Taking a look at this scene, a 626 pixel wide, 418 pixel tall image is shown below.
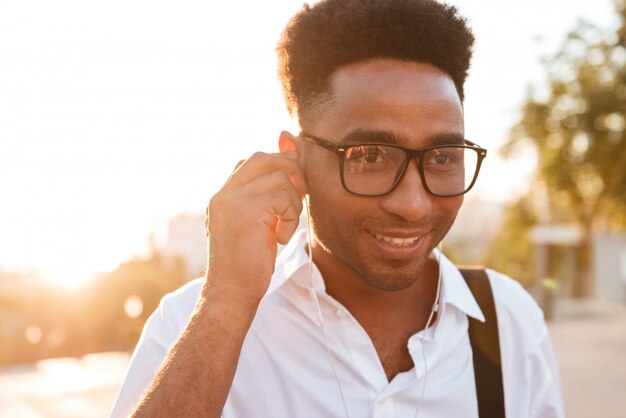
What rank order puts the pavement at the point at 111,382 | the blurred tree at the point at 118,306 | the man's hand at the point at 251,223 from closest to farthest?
1. the man's hand at the point at 251,223
2. the pavement at the point at 111,382
3. the blurred tree at the point at 118,306

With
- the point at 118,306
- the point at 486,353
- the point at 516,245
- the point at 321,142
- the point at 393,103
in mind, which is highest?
the point at 393,103

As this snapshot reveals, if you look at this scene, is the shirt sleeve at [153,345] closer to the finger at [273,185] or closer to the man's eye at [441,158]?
the finger at [273,185]

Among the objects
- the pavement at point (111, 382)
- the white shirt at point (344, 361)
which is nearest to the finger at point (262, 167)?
the white shirt at point (344, 361)

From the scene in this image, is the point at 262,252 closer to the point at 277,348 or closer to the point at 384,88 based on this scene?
the point at 277,348

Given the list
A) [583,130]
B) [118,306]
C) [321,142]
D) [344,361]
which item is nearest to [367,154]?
[321,142]

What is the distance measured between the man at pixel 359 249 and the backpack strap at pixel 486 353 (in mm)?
30

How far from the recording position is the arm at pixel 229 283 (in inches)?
67.9

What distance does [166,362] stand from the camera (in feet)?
5.86

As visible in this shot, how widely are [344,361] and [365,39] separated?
109cm

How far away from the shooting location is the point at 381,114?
2055 millimetres

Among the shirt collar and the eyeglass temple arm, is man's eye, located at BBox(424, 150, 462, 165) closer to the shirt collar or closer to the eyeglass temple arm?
the eyeglass temple arm

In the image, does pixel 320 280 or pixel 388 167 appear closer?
pixel 388 167

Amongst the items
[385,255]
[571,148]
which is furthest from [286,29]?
[571,148]

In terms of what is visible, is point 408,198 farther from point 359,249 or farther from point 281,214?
point 281,214
